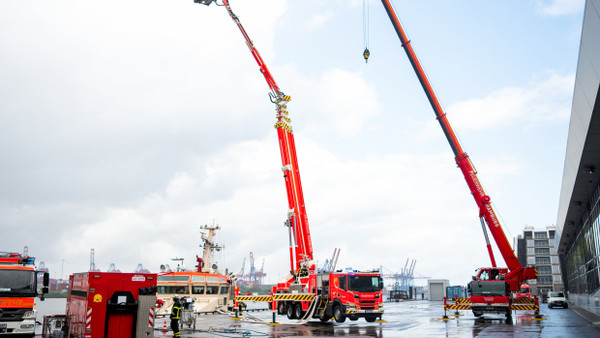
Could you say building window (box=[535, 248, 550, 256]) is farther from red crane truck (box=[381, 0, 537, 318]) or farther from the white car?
red crane truck (box=[381, 0, 537, 318])

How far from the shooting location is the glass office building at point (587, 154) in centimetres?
1238

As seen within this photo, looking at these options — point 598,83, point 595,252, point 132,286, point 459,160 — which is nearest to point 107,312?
point 132,286

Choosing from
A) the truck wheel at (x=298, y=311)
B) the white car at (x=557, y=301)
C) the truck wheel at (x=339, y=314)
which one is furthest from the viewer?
the white car at (x=557, y=301)

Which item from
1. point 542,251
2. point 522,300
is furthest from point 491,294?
point 542,251

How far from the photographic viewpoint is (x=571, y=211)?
32.8 metres

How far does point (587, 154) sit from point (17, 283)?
70.9ft

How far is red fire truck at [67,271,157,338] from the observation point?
14430mm

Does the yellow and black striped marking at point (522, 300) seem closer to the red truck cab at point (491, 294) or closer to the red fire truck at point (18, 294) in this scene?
the red truck cab at point (491, 294)

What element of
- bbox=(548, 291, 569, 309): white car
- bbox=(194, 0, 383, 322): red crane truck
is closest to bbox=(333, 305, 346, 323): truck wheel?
bbox=(194, 0, 383, 322): red crane truck

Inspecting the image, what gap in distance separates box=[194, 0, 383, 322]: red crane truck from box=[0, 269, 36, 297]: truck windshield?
14.0m

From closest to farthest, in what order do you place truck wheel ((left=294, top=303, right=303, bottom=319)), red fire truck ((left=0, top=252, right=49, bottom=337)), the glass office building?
the glass office building
red fire truck ((left=0, top=252, right=49, bottom=337))
truck wheel ((left=294, top=303, right=303, bottom=319))

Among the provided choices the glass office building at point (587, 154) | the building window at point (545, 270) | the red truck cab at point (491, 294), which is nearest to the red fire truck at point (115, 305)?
the glass office building at point (587, 154)

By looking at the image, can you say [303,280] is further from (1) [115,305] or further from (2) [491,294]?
(1) [115,305]

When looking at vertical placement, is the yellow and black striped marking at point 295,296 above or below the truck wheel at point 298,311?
above
